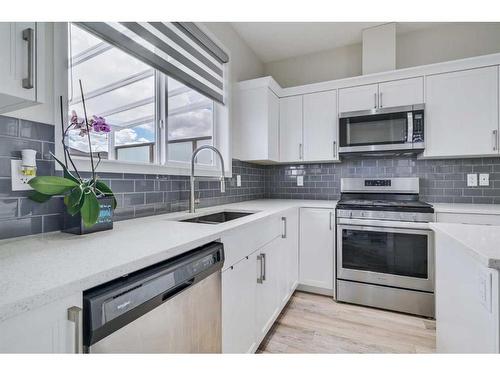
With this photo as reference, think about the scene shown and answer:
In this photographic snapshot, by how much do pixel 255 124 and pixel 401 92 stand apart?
1448 mm

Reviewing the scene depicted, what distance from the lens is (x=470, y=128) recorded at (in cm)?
223

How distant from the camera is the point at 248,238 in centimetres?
147

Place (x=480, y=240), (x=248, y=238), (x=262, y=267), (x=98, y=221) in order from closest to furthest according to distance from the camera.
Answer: (x=480, y=240)
(x=98, y=221)
(x=248, y=238)
(x=262, y=267)

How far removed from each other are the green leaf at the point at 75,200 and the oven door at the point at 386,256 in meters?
2.04

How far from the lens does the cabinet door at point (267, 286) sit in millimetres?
1613

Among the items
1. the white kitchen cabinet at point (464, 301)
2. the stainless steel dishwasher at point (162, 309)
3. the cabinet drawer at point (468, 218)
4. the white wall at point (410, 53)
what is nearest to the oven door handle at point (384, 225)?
the cabinet drawer at point (468, 218)

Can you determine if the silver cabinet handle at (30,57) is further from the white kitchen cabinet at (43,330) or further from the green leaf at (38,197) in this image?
the white kitchen cabinet at (43,330)

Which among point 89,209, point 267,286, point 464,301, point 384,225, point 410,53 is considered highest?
point 410,53

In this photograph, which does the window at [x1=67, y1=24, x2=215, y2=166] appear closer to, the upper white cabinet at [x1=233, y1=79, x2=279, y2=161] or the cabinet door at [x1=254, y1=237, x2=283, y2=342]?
the upper white cabinet at [x1=233, y1=79, x2=279, y2=161]

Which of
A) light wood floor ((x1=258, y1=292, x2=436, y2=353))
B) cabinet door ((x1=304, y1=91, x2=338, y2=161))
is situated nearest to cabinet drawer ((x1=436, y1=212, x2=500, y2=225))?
light wood floor ((x1=258, y1=292, x2=436, y2=353))

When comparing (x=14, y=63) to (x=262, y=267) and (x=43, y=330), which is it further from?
(x=262, y=267)

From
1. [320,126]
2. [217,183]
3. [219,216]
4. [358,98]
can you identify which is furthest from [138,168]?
[358,98]
